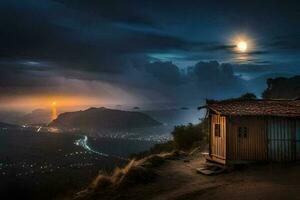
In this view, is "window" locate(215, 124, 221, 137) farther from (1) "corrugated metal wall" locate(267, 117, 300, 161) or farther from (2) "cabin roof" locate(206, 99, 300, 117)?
(1) "corrugated metal wall" locate(267, 117, 300, 161)

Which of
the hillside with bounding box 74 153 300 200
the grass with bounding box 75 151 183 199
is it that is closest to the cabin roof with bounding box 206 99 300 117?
the hillside with bounding box 74 153 300 200

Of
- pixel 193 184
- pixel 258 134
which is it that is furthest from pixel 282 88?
pixel 193 184

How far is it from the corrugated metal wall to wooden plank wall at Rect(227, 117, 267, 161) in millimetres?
469

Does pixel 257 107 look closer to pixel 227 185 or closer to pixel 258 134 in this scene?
pixel 258 134

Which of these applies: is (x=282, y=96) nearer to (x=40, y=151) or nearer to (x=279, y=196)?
(x=279, y=196)

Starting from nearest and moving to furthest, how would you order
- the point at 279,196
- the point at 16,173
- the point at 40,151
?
1. the point at 279,196
2. the point at 16,173
3. the point at 40,151

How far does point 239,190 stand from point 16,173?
216 feet

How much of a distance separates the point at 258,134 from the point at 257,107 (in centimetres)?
295

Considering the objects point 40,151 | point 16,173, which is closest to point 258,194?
point 16,173

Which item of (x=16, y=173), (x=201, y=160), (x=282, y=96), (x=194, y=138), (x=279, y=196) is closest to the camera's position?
(x=279, y=196)

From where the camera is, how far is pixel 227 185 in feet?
71.9

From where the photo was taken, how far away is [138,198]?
21656 mm

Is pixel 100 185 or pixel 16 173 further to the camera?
pixel 16 173

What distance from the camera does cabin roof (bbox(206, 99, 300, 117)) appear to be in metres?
26.1
